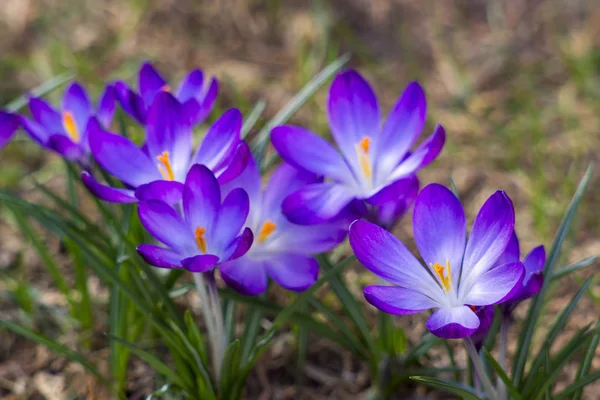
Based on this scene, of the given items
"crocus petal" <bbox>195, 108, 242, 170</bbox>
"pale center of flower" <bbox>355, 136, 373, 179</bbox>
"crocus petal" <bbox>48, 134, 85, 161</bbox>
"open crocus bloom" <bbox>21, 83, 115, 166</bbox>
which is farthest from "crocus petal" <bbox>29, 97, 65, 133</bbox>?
"pale center of flower" <bbox>355, 136, 373, 179</bbox>

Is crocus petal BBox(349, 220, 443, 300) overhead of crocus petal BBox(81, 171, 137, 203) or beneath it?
beneath

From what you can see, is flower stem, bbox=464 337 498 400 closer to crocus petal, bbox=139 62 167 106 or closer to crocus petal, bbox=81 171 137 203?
crocus petal, bbox=81 171 137 203

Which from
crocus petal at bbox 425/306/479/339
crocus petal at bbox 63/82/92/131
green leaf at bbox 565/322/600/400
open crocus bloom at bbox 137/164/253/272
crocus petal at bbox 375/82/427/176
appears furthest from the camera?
crocus petal at bbox 63/82/92/131

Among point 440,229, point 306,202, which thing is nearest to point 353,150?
point 306,202

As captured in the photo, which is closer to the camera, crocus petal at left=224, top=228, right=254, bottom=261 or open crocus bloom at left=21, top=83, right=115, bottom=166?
crocus petal at left=224, top=228, right=254, bottom=261

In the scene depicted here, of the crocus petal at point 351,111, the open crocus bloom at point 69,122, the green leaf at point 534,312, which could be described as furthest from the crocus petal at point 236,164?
the green leaf at point 534,312

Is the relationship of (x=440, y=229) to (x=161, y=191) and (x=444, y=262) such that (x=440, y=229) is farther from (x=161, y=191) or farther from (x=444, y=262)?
(x=161, y=191)

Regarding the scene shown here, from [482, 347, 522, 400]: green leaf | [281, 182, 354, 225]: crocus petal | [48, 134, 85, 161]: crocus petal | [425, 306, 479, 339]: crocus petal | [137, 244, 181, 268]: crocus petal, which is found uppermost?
[48, 134, 85, 161]: crocus petal

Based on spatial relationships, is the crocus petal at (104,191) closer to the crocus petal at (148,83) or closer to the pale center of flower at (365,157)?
the crocus petal at (148,83)
